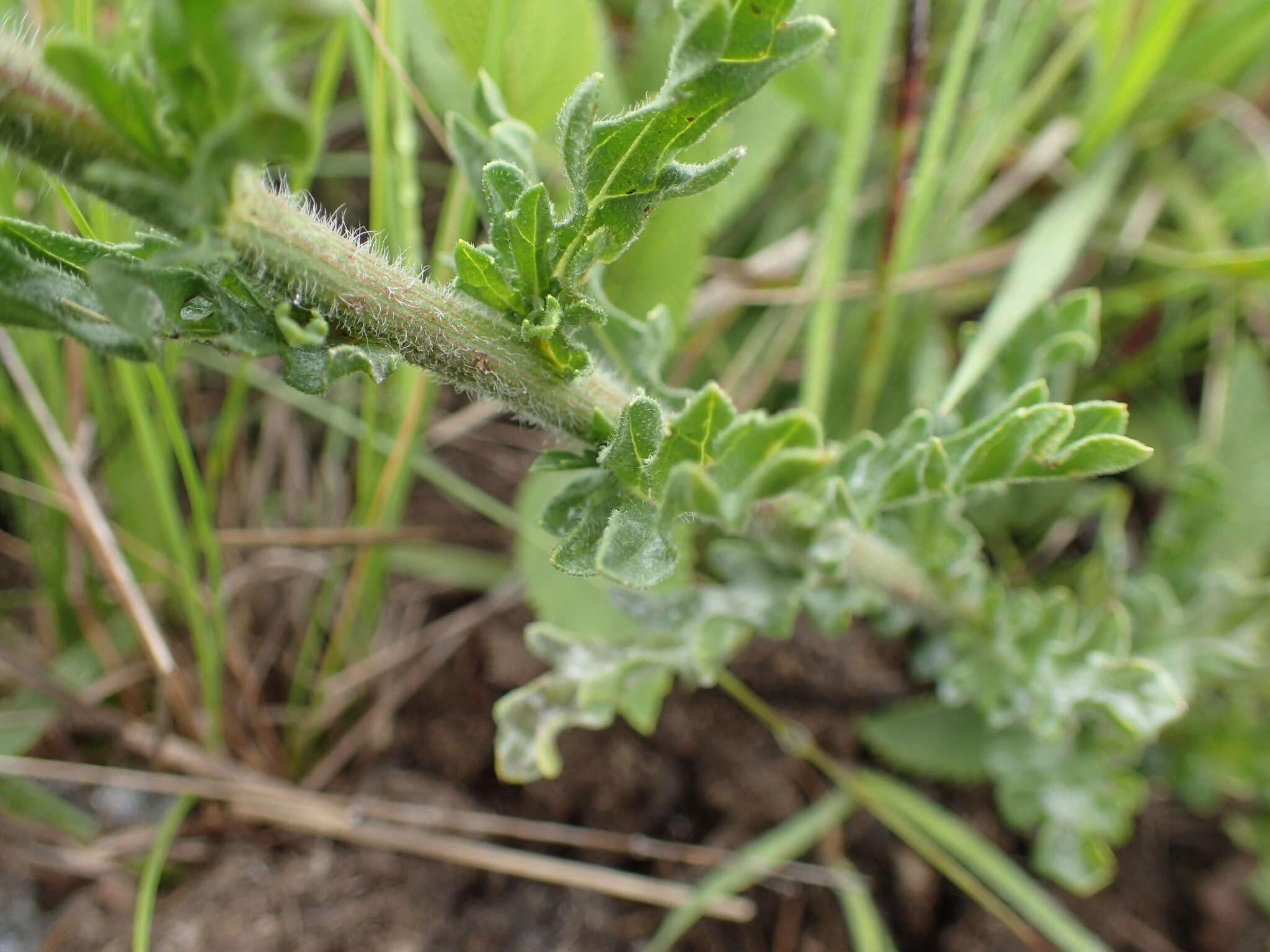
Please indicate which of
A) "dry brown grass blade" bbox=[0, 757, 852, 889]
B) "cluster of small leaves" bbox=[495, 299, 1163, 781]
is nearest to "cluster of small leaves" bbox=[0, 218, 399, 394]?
"cluster of small leaves" bbox=[495, 299, 1163, 781]

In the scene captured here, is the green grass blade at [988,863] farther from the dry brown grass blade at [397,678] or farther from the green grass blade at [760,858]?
the dry brown grass blade at [397,678]

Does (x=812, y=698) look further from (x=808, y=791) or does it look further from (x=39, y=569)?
(x=39, y=569)

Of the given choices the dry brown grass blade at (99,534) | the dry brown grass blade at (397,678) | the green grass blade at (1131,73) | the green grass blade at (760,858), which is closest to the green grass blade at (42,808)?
the dry brown grass blade at (99,534)

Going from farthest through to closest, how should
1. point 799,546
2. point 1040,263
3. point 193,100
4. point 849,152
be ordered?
1. point 1040,263
2. point 849,152
3. point 799,546
4. point 193,100

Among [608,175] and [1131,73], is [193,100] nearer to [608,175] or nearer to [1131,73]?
[608,175]

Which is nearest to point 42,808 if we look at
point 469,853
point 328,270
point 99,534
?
point 99,534

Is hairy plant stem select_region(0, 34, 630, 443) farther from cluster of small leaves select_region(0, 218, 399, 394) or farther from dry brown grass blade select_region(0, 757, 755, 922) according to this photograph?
dry brown grass blade select_region(0, 757, 755, 922)
